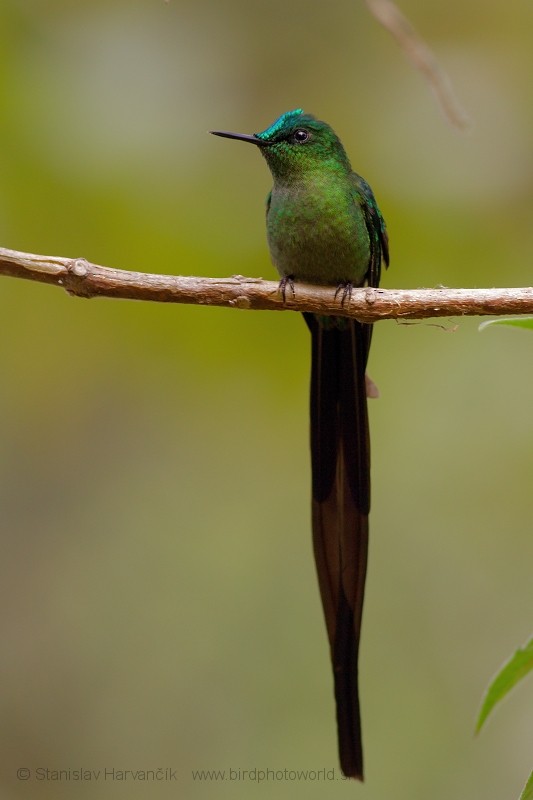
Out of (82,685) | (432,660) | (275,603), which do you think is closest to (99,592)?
(82,685)

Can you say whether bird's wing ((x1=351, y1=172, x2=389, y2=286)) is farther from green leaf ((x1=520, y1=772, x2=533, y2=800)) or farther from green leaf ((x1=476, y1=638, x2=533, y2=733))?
green leaf ((x1=520, y1=772, x2=533, y2=800))

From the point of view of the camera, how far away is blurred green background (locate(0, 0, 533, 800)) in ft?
14.1

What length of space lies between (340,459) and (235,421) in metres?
1.77

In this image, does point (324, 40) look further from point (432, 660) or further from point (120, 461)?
point (432, 660)

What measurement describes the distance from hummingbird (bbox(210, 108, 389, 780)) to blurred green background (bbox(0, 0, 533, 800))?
92 centimetres

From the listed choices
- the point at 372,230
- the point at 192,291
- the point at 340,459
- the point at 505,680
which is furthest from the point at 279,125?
the point at 505,680

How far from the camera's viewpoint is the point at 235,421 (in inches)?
201

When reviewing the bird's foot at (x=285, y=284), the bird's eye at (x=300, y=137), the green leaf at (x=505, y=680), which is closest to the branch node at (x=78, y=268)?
the bird's foot at (x=285, y=284)

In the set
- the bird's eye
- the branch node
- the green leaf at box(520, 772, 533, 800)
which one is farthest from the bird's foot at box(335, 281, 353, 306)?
the green leaf at box(520, 772, 533, 800)

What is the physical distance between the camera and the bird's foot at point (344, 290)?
114 inches

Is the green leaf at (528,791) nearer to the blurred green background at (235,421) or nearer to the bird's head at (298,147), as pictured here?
the bird's head at (298,147)

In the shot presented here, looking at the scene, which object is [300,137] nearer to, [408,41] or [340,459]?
[408,41]

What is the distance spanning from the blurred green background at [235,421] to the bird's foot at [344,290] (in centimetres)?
114

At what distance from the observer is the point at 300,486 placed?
16.6 feet
